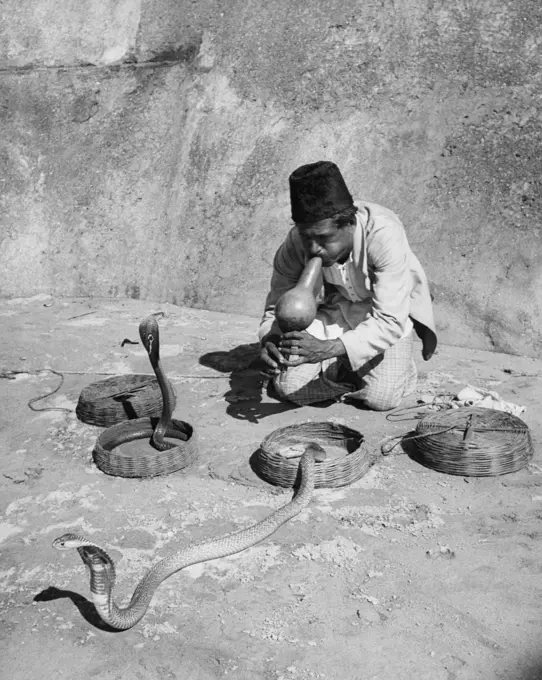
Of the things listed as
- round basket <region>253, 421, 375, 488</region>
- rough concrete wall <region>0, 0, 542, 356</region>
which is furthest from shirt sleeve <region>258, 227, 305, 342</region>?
rough concrete wall <region>0, 0, 542, 356</region>

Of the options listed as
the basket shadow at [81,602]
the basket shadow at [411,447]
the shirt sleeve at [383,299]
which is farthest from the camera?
the shirt sleeve at [383,299]

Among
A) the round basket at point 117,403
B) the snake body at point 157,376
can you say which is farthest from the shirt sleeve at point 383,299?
the round basket at point 117,403

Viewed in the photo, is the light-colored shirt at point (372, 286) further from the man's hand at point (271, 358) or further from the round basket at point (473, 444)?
the round basket at point (473, 444)

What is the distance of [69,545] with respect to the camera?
Answer: 249 cm

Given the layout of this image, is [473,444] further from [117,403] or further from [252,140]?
[252,140]

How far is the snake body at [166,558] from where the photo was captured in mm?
2484

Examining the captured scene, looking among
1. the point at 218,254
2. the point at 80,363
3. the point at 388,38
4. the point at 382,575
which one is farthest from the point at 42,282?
the point at 382,575

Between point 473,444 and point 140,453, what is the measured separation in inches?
69.1

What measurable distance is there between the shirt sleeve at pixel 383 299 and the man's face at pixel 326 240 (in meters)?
0.19

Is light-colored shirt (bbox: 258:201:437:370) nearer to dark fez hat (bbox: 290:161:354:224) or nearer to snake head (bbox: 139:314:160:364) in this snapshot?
dark fez hat (bbox: 290:161:354:224)

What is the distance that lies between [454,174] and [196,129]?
268 cm

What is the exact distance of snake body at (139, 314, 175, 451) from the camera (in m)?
3.93

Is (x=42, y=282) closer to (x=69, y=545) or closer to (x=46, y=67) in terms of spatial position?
(x=46, y=67)

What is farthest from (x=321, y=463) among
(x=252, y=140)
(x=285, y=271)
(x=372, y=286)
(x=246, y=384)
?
(x=252, y=140)
